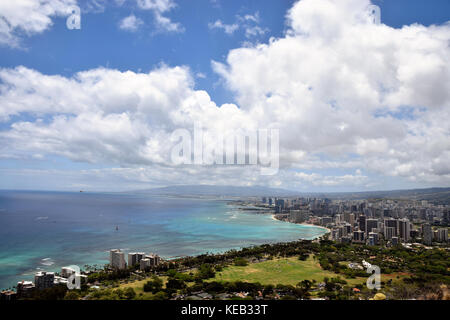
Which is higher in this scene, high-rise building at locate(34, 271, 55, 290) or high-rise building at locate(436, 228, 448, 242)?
high-rise building at locate(34, 271, 55, 290)

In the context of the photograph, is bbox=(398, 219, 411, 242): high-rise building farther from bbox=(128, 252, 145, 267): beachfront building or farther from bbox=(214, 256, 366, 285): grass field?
bbox=(128, 252, 145, 267): beachfront building

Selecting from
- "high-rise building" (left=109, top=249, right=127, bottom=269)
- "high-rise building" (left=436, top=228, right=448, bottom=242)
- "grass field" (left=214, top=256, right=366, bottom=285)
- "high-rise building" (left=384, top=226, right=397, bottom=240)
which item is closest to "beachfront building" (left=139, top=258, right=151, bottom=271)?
"high-rise building" (left=109, top=249, right=127, bottom=269)

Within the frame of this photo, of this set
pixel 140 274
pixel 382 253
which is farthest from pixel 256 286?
pixel 382 253

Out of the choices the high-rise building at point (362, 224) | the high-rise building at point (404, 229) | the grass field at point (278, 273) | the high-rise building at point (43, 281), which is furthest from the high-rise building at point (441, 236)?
the high-rise building at point (43, 281)

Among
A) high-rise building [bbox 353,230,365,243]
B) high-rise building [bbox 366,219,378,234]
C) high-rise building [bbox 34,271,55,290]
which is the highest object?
high-rise building [bbox 34,271,55,290]

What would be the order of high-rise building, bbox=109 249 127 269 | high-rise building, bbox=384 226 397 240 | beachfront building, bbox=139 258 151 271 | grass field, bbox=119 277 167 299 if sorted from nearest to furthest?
grass field, bbox=119 277 167 299
beachfront building, bbox=139 258 151 271
high-rise building, bbox=109 249 127 269
high-rise building, bbox=384 226 397 240

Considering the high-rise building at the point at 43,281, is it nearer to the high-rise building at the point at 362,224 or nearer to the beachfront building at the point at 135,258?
the beachfront building at the point at 135,258

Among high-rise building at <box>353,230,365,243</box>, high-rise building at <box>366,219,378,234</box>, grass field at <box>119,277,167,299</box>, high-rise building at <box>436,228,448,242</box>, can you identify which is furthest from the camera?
high-rise building at <box>366,219,378,234</box>

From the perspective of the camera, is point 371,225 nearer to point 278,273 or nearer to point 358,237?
point 358,237
